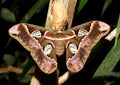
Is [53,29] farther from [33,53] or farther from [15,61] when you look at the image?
[15,61]

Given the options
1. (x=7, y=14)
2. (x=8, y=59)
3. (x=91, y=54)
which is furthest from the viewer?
(x=8, y=59)

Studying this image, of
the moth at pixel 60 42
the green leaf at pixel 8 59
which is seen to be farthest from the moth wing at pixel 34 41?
the green leaf at pixel 8 59

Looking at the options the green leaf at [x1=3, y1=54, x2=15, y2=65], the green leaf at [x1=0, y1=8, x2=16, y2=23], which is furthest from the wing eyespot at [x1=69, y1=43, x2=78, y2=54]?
the green leaf at [x1=3, y1=54, x2=15, y2=65]

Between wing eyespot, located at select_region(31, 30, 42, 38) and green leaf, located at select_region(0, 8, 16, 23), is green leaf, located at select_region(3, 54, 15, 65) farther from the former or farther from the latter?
wing eyespot, located at select_region(31, 30, 42, 38)

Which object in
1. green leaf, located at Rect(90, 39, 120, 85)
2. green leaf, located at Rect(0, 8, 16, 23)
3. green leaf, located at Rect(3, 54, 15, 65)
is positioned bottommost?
green leaf, located at Rect(3, 54, 15, 65)

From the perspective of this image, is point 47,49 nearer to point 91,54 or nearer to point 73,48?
point 73,48

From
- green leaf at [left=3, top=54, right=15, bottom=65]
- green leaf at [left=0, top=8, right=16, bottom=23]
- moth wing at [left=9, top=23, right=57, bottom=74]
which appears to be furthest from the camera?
green leaf at [left=3, top=54, right=15, bottom=65]

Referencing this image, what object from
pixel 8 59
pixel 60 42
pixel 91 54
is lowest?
pixel 8 59

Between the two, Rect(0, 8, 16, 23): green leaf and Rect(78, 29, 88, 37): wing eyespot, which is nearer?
Rect(78, 29, 88, 37): wing eyespot

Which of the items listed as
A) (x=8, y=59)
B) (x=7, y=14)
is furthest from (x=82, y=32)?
(x=8, y=59)
